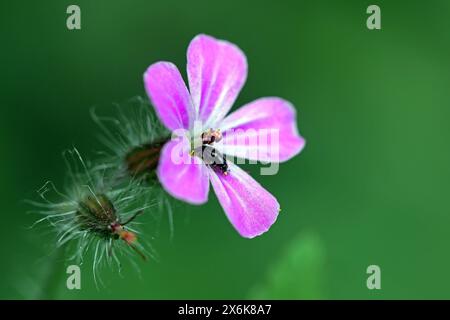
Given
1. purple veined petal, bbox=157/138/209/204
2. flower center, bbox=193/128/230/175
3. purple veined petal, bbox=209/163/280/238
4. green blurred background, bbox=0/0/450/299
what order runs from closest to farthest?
purple veined petal, bbox=157/138/209/204
purple veined petal, bbox=209/163/280/238
flower center, bbox=193/128/230/175
green blurred background, bbox=0/0/450/299

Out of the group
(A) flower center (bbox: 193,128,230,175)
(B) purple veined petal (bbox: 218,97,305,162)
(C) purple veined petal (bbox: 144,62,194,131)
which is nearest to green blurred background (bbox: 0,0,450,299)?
(B) purple veined petal (bbox: 218,97,305,162)

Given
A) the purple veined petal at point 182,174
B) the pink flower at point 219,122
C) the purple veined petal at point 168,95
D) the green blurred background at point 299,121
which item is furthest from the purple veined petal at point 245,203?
the green blurred background at point 299,121

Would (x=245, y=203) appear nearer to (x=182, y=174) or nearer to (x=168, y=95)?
(x=182, y=174)

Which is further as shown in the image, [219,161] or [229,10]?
[229,10]

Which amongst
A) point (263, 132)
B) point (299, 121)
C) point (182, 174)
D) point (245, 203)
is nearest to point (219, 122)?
point (263, 132)

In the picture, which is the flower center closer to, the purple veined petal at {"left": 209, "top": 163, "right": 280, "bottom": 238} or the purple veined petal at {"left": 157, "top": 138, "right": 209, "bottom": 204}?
the purple veined petal at {"left": 209, "top": 163, "right": 280, "bottom": 238}

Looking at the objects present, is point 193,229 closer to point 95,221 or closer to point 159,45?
point 159,45

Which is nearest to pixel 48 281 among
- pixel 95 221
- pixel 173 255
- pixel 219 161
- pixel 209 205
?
pixel 95 221
